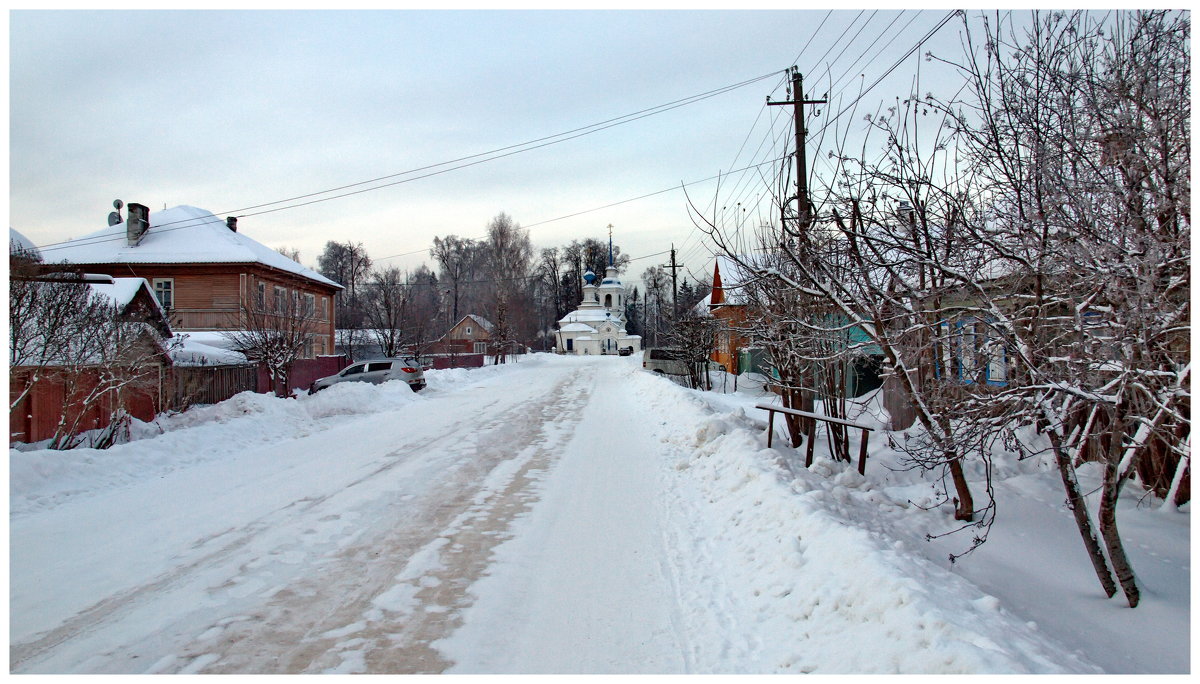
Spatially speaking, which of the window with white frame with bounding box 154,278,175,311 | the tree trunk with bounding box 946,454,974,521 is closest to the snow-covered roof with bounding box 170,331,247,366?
the window with white frame with bounding box 154,278,175,311

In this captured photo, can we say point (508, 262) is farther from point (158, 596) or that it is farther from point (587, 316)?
point (158, 596)

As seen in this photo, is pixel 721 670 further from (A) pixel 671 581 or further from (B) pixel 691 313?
(B) pixel 691 313

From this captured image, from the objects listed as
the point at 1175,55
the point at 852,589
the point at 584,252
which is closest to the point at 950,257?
the point at 1175,55

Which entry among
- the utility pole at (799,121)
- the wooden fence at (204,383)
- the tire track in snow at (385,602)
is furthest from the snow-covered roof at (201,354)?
the utility pole at (799,121)

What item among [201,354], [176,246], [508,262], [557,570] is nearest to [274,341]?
[201,354]

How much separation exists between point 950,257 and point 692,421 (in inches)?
284

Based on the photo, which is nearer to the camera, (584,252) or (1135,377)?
(1135,377)

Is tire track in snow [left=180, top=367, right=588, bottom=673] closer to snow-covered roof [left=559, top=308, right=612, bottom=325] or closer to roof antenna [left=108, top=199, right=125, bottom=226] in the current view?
roof antenna [left=108, top=199, right=125, bottom=226]

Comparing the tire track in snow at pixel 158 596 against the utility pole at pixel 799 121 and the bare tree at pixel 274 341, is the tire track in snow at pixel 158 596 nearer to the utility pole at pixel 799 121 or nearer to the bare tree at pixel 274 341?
the utility pole at pixel 799 121

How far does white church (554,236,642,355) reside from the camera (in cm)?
7819

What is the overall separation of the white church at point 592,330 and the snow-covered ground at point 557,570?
6855 centimetres

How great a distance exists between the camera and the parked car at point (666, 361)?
89.3ft

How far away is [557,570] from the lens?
16.6 feet

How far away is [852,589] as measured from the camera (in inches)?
162
